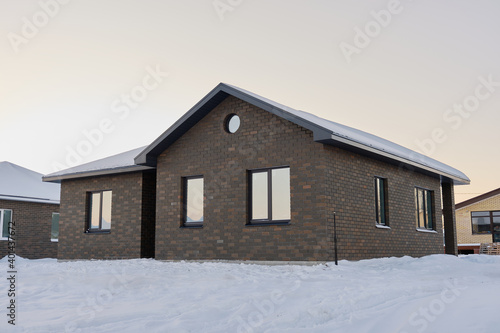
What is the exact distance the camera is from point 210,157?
13367mm

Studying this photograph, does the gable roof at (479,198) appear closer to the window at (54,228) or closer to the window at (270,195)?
the window at (270,195)

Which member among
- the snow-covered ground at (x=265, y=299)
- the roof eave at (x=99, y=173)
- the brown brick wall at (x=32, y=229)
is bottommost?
the snow-covered ground at (x=265, y=299)

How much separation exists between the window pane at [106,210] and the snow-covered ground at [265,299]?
514cm

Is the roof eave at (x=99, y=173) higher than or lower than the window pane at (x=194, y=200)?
higher

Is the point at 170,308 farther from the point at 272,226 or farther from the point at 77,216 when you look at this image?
the point at 77,216

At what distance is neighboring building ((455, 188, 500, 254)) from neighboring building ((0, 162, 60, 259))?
71.5ft

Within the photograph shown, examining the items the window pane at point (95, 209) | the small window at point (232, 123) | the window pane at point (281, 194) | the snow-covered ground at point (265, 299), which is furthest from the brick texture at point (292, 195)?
the window pane at point (95, 209)

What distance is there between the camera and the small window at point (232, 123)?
13.1 meters

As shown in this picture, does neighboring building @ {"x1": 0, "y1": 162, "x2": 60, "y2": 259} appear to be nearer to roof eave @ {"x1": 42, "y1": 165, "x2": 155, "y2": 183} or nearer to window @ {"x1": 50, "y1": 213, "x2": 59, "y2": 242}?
window @ {"x1": 50, "y1": 213, "x2": 59, "y2": 242}

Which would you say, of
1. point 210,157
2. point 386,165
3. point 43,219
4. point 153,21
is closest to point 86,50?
point 153,21

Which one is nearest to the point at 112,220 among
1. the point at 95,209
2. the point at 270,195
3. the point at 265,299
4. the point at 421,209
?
the point at 95,209

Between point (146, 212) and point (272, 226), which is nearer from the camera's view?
point (272, 226)

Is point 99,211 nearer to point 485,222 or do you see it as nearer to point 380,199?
point 380,199

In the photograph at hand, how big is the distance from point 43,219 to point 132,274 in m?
14.0
